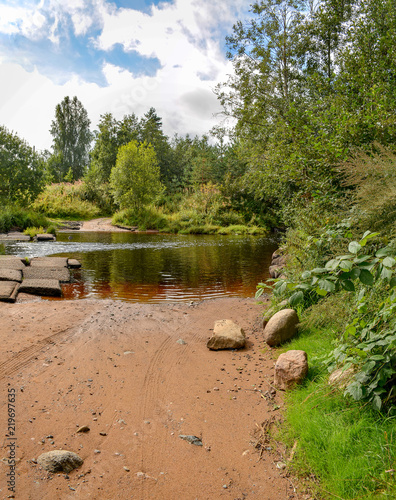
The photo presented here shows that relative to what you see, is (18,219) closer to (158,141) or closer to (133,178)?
(133,178)

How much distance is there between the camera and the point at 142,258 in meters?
13.5

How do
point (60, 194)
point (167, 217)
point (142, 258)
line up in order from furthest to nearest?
point (60, 194) → point (167, 217) → point (142, 258)

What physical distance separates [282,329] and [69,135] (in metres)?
65.1

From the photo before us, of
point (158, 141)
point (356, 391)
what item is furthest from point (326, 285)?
point (158, 141)

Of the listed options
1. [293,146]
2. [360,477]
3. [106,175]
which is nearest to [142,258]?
[293,146]

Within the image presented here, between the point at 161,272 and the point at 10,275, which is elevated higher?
the point at 10,275

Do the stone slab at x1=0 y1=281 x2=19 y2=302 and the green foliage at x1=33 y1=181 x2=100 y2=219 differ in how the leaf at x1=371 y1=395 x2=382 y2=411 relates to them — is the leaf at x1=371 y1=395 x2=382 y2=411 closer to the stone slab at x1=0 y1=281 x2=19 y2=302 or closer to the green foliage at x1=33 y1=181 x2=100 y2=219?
the stone slab at x1=0 y1=281 x2=19 y2=302

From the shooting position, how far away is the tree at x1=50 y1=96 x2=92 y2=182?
6031 cm

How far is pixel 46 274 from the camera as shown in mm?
9062

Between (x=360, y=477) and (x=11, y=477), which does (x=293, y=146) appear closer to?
(x=360, y=477)

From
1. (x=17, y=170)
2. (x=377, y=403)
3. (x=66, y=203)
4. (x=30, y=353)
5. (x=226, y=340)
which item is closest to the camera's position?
(x=377, y=403)

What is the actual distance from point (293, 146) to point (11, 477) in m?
6.91

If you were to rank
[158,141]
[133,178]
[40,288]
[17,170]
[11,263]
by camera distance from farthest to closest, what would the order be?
[158,141] → [133,178] → [17,170] → [11,263] → [40,288]

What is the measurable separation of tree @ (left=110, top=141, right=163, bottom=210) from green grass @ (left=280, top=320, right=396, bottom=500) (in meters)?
28.3
